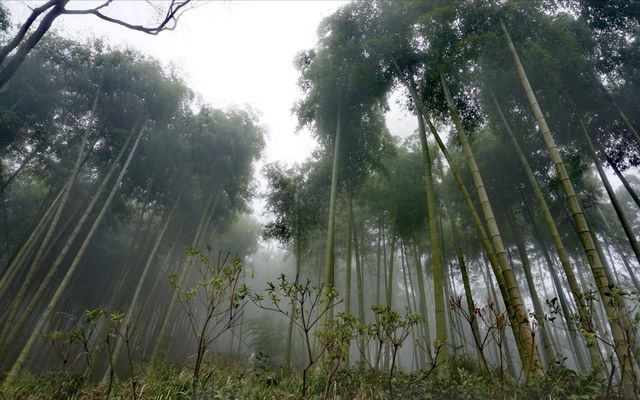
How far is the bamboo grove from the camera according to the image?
402 centimetres

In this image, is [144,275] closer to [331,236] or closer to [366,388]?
[331,236]

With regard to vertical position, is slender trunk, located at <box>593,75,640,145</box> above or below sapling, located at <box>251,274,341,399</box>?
above

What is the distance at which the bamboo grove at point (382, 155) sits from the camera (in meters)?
4.02

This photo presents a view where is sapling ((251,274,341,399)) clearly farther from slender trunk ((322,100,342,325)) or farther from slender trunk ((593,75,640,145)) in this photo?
slender trunk ((593,75,640,145))

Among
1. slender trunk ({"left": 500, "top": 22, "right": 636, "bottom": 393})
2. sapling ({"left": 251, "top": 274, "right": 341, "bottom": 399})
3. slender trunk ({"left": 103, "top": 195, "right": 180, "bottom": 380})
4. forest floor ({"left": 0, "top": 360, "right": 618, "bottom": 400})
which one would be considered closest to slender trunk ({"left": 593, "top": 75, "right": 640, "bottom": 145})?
slender trunk ({"left": 500, "top": 22, "right": 636, "bottom": 393})

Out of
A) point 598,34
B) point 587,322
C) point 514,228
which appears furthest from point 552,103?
point 587,322

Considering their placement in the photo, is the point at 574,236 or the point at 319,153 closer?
the point at 319,153

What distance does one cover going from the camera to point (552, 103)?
555 centimetres

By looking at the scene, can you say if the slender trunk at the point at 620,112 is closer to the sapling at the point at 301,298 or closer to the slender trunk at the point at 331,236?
the slender trunk at the point at 331,236

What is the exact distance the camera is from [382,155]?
697 centimetres

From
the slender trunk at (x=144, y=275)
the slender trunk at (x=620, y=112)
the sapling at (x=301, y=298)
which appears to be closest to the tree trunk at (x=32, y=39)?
the sapling at (x=301, y=298)

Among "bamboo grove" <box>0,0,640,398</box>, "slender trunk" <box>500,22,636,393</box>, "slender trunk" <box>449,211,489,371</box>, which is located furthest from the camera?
"bamboo grove" <box>0,0,640,398</box>

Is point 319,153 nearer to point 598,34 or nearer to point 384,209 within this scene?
point 384,209

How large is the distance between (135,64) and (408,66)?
5908 mm
